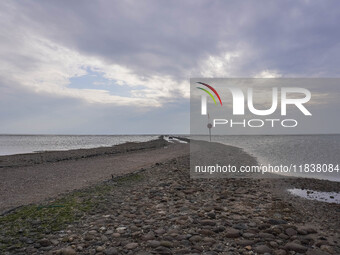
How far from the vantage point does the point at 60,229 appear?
7.03 meters

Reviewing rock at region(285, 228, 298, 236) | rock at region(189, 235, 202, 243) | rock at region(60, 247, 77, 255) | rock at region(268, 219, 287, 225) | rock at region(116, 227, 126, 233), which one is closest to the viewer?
rock at region(60, 247, 77, 255)

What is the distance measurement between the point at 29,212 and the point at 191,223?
17.8ft

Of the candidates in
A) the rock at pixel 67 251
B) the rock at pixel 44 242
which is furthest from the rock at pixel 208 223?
the rock at pixel 44 242

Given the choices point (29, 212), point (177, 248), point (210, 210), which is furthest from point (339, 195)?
point (29, 212)

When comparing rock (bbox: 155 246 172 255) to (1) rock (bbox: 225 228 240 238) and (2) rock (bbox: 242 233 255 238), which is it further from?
(2) rock (bbox: 242 233 255 238)

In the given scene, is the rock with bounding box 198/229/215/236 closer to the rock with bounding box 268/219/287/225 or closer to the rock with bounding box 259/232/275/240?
the rock with bounding box 259/232/275/240

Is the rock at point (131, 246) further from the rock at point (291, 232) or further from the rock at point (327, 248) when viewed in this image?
the rock at point (327, 248)

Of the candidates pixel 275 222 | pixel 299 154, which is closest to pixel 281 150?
pixel 299 154

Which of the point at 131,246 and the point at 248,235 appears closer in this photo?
the point at 131,246

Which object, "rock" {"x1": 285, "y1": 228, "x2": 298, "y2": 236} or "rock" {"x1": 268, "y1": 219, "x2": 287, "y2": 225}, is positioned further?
"rock" {"x1": 268, "y1": 219, "x2": 287, "y2": 225}

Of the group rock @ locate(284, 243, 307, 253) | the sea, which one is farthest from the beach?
the sea

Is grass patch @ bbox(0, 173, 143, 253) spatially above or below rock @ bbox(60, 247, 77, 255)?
below

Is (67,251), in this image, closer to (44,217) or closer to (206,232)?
Answer: (44,217)

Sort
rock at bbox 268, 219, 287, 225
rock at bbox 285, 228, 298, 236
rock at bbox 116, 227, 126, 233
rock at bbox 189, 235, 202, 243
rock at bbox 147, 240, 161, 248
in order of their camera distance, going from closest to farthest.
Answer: rock at bbox 147, 240, 161, 248 < rock at bbox 189, 235, 202, 243 < rock at bbox 285, 228, 298, 236 < rock at bbox 116, 227, 126, 233 < rock at bbox 268, 219, 287, 225
